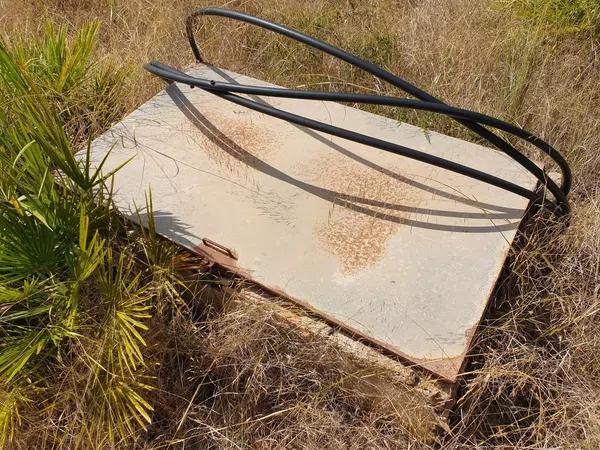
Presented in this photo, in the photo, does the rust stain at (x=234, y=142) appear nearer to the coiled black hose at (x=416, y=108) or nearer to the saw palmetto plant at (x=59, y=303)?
the coiled black hose at (x=416, y=108)

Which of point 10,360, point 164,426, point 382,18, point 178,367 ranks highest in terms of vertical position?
point 382,18

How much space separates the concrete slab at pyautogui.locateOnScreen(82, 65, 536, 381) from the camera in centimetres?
144

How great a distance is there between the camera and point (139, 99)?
236 centimetres

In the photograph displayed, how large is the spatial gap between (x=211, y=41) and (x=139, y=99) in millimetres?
573

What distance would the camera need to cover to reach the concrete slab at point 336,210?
1.44 meters

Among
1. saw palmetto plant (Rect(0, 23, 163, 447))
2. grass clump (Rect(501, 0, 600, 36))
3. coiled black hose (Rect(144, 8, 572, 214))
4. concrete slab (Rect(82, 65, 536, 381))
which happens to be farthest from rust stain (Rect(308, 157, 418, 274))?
grass clump (Rect(501, 0, 600, 36))

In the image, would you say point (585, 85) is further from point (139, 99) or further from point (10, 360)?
point (10, 360)

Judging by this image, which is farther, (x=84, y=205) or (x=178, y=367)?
(x=178, y=367)

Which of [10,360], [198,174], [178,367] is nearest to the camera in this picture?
[10,360]

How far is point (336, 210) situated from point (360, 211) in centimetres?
7

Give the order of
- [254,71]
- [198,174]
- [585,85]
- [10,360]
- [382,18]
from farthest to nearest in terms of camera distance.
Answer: [382,18], [254,71], [585,85], [198,174], [10,360]

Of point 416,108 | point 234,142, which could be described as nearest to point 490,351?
point 416,108

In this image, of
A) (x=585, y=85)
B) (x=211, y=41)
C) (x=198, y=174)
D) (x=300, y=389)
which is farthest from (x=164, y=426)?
(x=585, y=85)

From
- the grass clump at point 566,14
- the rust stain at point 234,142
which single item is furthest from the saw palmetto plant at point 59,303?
the grass clump at point 566,14
